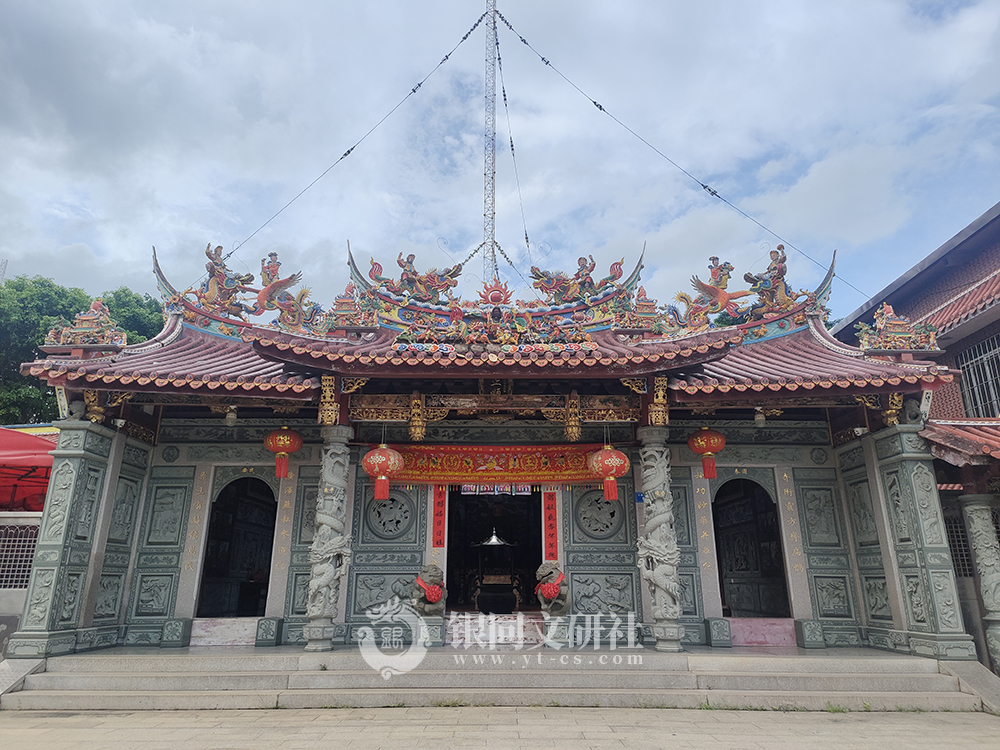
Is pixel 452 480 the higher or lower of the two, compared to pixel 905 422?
lower

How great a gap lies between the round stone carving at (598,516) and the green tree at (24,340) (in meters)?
17.2

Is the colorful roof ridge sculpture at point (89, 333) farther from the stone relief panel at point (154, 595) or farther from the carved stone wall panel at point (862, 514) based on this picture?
the carved stone wall panel at point (862, 514)

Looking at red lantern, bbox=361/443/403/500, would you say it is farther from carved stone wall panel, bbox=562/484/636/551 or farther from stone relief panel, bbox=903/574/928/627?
stone relief panel, bbox=903/574/928/627

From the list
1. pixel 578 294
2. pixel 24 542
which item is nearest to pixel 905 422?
pixel 578 294

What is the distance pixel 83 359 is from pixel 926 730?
427 inches

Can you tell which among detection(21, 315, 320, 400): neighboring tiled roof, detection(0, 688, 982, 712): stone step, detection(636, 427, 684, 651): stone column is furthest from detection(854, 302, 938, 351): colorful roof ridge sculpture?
detection(21, 315, 320, 400): neighboring tiled roof

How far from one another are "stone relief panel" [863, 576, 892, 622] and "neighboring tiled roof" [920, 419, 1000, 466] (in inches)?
78.5

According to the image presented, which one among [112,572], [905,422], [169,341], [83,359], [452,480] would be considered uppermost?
[169,341]

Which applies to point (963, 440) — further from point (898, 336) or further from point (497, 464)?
point (497, 464)

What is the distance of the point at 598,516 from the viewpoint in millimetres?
9008

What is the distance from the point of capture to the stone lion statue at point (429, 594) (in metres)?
8.19

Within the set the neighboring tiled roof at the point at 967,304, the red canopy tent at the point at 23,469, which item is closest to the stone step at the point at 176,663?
the red canopy tent at the point at 23,469

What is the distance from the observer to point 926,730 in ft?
18.0

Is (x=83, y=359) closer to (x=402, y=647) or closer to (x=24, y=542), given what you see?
(x=24, y=542)
